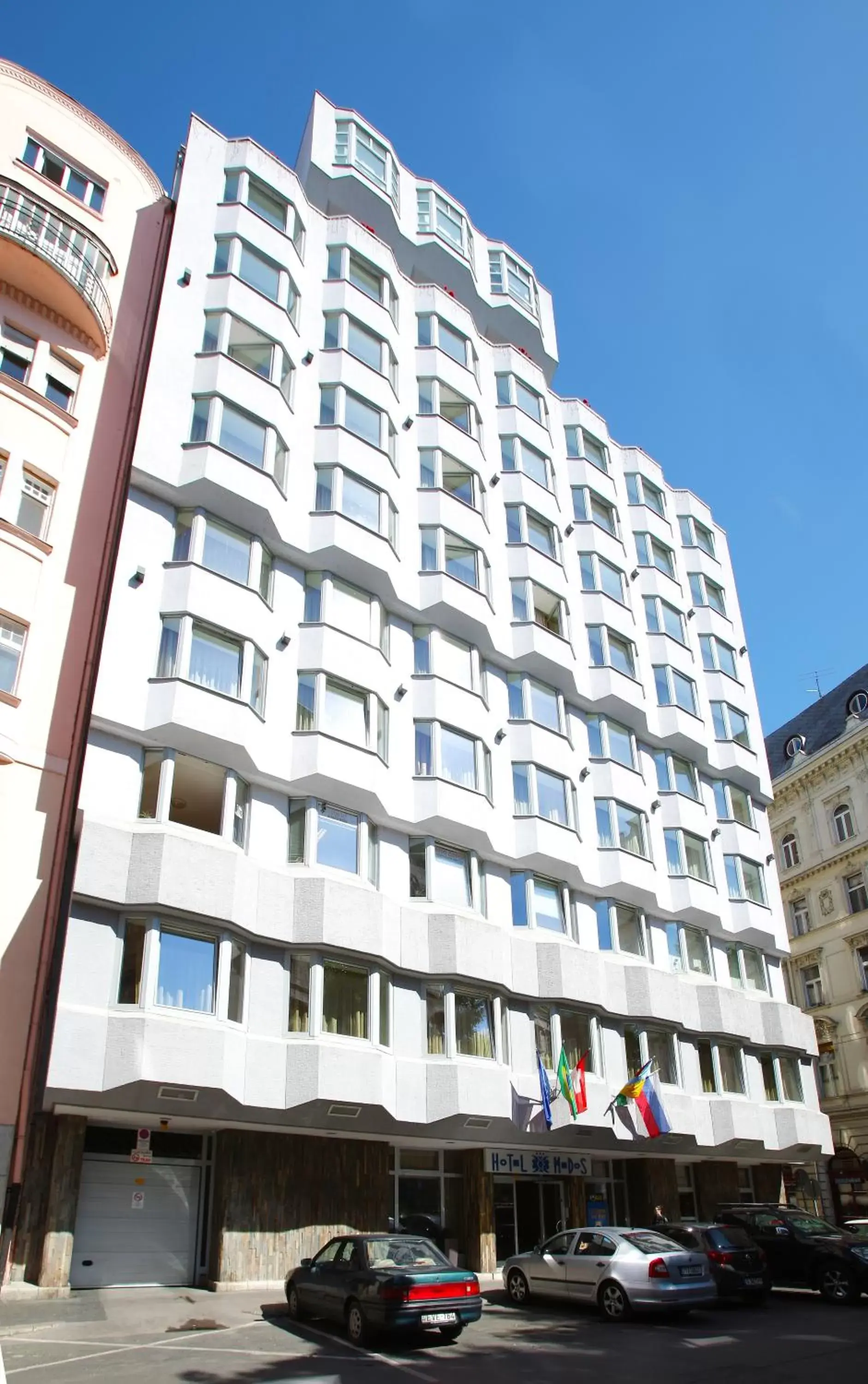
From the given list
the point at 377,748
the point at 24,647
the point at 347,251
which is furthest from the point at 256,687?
the point at 347,251

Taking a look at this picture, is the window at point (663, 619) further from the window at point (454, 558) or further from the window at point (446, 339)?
the window at point (446, 339)

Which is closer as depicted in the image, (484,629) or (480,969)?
(480,969)

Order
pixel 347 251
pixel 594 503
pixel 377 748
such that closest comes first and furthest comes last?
pixel 377 748
pixel 347 251
pixel 594 503

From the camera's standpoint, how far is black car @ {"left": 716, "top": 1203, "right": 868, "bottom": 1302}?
1914 centimetres

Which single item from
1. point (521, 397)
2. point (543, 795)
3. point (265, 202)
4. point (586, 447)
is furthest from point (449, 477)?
point (543, 795)

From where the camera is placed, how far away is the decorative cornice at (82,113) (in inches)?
1057

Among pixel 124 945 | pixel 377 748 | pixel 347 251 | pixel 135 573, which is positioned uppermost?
pixel 347 251

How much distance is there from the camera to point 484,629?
28.5m

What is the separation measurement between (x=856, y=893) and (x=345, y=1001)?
103ft

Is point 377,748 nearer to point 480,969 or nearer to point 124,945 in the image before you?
point 480,969

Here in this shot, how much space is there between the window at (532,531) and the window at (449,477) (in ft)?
5.41

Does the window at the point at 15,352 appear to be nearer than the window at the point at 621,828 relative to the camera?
Yes

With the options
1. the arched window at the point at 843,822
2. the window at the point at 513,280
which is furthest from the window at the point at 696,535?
the arched window at the point at 843,822

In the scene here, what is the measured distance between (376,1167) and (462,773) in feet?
31.5
